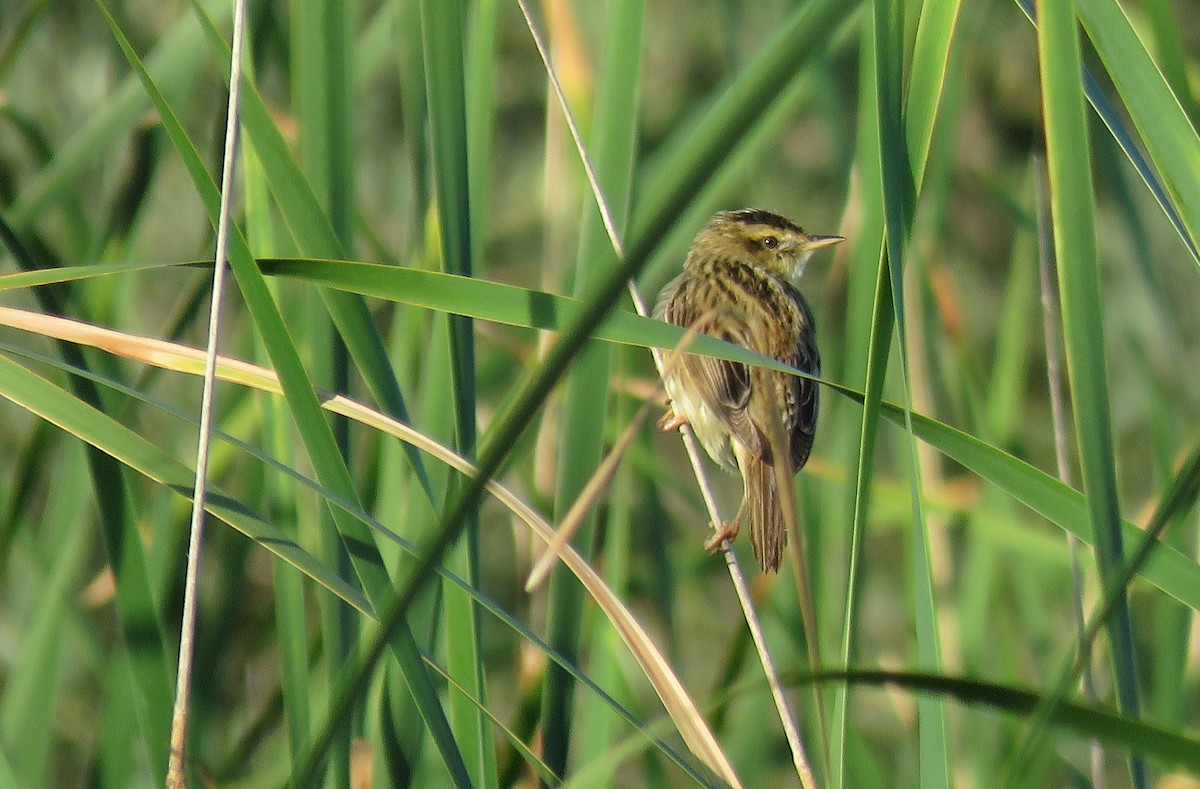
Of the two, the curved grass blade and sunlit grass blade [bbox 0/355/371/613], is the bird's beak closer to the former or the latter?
the curved grass blade

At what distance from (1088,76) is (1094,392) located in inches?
26.6

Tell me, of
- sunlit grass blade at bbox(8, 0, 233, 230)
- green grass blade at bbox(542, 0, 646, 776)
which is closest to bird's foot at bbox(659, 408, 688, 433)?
green grass blade at bbox(542, 0, 646, 776)

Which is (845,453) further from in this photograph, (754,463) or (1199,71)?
(1199,71)

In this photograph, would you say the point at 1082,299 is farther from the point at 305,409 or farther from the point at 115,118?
the point at 115,118

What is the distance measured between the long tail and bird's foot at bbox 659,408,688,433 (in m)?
0.20

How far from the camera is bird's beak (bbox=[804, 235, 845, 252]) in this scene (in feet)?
11.7

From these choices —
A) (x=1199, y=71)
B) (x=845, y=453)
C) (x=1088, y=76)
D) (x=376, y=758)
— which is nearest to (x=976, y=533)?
(x=845, y=453)

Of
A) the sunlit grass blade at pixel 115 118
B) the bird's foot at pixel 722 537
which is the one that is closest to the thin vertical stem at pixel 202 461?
the sunlit grass blade at pixel 115 118

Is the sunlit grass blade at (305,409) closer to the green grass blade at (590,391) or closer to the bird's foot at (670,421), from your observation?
the green grass blade at (590,391)

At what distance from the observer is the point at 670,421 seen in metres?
3.57

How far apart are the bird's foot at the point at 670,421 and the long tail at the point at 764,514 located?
200 millimetres

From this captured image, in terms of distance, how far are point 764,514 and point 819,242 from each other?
1011mm

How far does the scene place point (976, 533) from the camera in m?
3.11

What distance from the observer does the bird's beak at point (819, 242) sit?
3557mm
